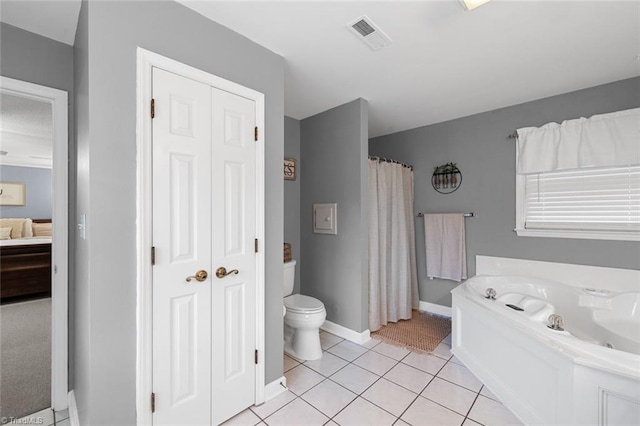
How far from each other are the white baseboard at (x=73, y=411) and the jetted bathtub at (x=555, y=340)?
8.75 feet

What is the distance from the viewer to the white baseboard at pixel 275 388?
6.22 feet

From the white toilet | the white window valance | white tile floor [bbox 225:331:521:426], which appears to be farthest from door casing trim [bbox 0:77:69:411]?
Result: the white window valance

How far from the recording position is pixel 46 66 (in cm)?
172

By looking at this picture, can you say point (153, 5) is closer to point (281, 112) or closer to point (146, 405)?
point (281, 112)

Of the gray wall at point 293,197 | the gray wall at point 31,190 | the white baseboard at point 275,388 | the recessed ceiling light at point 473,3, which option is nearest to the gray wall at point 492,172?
the gray wall at point 293,197

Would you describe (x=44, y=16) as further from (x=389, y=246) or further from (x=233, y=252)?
(x=389, y=246)

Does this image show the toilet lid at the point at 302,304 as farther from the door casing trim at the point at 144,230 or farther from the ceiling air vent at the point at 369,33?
the ceiling air vent at the point at 369,33

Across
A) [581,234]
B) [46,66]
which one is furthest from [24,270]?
[581,234]

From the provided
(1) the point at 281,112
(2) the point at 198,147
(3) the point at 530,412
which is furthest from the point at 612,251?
(2) the point at 198,147

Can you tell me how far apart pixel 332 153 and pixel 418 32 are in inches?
56.9

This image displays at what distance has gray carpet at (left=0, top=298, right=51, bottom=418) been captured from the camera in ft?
5.97

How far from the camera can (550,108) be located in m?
2.75

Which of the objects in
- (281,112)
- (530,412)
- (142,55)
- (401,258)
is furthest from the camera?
(401,258)

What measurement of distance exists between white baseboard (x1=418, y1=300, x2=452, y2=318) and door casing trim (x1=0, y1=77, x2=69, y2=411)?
11.7 feet
